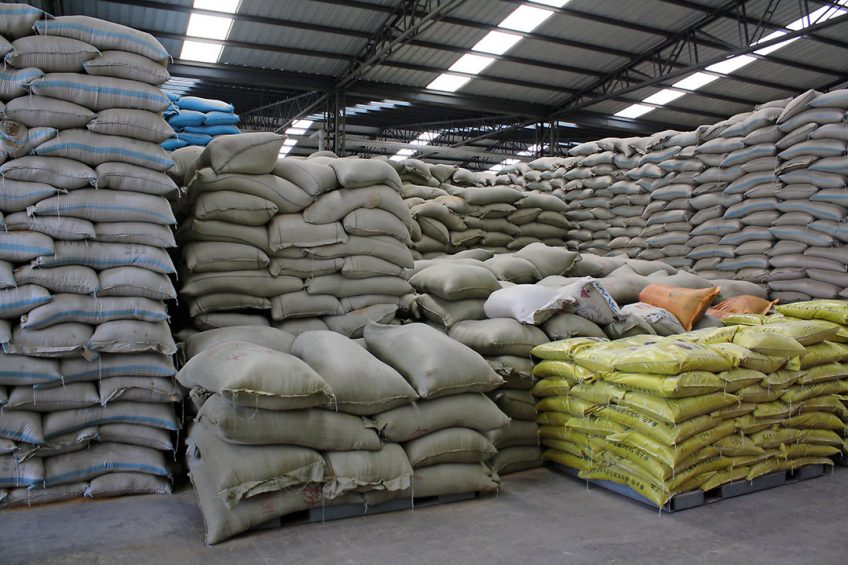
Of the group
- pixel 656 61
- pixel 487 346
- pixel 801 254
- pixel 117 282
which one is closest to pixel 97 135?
→ pixel 117 282

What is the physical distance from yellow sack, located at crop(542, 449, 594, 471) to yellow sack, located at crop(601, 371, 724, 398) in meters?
0.50

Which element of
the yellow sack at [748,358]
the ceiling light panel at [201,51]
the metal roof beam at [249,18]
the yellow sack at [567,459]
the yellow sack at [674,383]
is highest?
the metal roof beam at [249,18]

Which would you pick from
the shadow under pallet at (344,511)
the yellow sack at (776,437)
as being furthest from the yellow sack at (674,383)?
the shadow under pallet at (344,511)

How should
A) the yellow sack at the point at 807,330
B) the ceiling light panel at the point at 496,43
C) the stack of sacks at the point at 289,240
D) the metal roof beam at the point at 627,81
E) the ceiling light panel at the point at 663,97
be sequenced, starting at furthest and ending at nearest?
the ceiling light panel at the point at 663,97
the ceiling light panel at the point at 496,43
the metal roof beam at the point at 627,81
the stack of sacks at the point at 289,240
the yellow sack at the point at 807,330

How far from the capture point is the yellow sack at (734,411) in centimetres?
318

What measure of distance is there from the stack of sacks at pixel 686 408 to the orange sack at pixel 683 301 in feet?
2.28

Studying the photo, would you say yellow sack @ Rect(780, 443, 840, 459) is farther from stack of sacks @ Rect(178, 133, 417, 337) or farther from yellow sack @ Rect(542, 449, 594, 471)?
stack of sacks @ Rect(178, 133, 417, 337)

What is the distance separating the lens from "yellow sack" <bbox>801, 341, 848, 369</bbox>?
3.61 m

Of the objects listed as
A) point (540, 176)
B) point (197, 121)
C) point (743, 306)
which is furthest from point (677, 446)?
point (540, 176)

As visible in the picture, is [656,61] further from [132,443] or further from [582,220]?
[132,443]

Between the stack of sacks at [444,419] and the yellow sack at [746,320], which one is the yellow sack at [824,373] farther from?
the stack of sacks at [444,419]

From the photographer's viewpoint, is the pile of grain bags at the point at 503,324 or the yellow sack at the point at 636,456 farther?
the pile of grain bags at the point at 503,324

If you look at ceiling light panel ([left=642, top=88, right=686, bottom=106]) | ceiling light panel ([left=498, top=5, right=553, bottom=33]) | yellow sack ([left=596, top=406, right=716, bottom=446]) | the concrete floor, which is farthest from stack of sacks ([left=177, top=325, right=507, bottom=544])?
ceiling light panel ([left=642, top=88, right=686, bottom=106])

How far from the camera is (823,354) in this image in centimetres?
368
